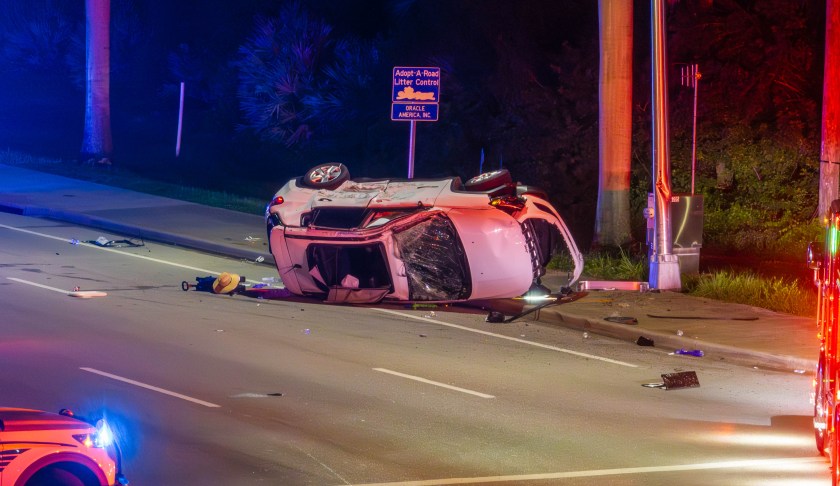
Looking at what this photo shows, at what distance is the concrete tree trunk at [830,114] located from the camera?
21672 mm

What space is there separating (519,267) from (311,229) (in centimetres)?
254

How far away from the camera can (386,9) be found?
37906mm

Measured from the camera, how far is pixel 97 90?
33.2 m

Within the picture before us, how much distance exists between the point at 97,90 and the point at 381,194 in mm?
20073

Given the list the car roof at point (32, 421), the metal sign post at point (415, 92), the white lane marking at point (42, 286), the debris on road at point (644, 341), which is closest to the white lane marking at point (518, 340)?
the debris on road at point (644, 341)

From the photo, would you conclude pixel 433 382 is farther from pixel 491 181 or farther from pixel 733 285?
pixel 733 285

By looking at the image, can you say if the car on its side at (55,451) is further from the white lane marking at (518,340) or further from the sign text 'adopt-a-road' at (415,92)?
the sign text 'adopt-a-road' at (415,92)

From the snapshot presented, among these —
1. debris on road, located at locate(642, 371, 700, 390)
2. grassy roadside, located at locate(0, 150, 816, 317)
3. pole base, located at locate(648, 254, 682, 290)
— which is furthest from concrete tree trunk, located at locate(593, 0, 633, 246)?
debris on road, located at locate(642, 371, 700, 390)

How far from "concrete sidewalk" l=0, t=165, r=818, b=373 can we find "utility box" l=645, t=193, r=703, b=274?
3.62 ft

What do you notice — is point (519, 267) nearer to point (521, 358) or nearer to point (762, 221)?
point (521, 358)

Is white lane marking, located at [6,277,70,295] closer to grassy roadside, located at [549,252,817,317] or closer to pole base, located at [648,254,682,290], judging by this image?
grassy roadside, located at [549,252,817,317]

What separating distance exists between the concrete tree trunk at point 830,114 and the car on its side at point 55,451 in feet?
57.9

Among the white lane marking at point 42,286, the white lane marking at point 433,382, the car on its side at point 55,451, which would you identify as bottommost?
the white lane marking at point 433,382

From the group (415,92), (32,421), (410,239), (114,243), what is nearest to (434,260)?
(410,239)
